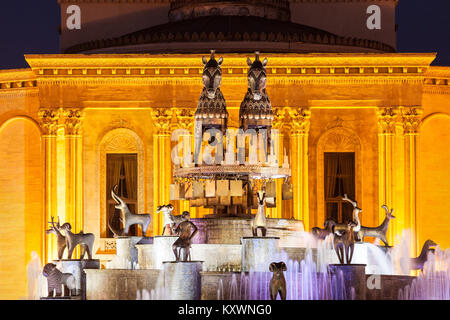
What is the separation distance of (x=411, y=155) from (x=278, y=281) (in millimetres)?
19542

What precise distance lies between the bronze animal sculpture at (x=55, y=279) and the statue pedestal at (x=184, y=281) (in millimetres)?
3092

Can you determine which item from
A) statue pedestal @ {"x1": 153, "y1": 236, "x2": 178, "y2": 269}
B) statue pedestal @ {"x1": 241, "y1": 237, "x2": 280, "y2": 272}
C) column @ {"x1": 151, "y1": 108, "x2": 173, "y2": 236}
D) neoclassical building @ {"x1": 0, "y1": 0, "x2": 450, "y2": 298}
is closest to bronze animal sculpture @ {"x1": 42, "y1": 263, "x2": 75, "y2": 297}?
statue pedestal @ {"x1": 153, "y1": 236, "x2": 178, "y2": 269}

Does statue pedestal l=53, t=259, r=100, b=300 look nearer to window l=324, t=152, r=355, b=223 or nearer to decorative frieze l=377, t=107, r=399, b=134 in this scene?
window l=324, t=152, r=355, b=223

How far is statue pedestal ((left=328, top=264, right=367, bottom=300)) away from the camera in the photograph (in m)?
31.1

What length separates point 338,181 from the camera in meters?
49.1

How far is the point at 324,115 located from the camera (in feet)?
160

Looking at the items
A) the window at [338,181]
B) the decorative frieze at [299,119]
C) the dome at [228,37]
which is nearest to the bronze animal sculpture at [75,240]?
the decorative frieze at [299,119]

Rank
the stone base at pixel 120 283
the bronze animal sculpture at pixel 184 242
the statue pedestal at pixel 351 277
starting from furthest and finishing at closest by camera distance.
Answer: the stone base at pixel 120 283 < the bronze animal sculpture at pixel 184 242 < the statue pedestal at pixel 351 277

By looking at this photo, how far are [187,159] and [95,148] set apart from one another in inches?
537

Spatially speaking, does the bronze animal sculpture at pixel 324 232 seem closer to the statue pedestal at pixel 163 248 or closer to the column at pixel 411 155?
the statue pedestal at pixel 163 248

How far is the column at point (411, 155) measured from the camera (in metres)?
47.6

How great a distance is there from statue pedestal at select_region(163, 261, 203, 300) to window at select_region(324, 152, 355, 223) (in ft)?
60.1

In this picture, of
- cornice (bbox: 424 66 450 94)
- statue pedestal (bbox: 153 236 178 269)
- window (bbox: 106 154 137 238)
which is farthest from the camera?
cornice (bbox: 424 66 450 94)
